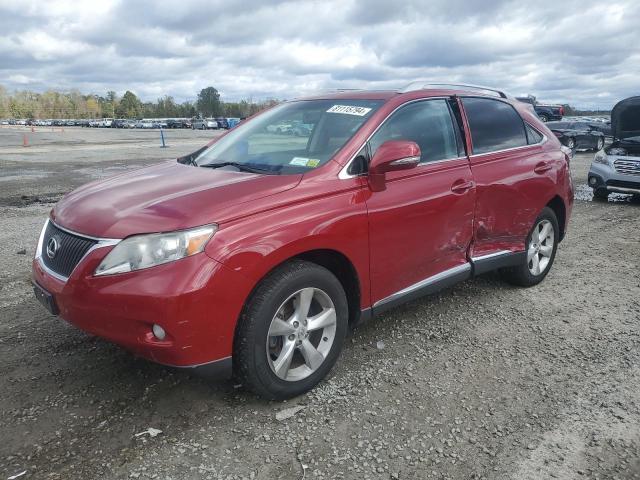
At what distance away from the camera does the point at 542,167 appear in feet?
15.4

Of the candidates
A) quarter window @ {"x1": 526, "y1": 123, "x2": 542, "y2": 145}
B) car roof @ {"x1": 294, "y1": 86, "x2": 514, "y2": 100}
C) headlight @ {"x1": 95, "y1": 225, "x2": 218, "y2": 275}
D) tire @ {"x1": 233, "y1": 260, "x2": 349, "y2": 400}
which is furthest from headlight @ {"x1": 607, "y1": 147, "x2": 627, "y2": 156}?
headlight @ {"x1": 95, "y1": 225, "x2": 218, "y2": 275}

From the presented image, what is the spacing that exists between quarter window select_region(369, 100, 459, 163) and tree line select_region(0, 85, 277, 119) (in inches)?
4586

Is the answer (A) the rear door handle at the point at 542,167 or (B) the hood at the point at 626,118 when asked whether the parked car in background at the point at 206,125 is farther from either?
(A) the rear door handle at the point at 542,167

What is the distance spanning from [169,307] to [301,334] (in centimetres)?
84

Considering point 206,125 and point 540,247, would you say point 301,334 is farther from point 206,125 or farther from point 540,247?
point 206,125

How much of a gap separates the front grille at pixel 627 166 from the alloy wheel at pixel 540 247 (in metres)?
6.31

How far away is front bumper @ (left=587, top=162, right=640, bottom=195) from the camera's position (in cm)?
996

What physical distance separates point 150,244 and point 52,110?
170806 mm

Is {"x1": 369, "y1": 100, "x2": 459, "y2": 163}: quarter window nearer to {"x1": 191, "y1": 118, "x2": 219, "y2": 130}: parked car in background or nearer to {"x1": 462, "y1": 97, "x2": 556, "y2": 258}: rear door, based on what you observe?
{"x1": 462, "y1": 97, "x2": 556, "y2": 258}: rear door

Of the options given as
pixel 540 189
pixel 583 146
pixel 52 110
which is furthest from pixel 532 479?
pixel 52 110

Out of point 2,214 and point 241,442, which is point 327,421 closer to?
point 241,442

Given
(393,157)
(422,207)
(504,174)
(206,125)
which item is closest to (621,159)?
(504,174)

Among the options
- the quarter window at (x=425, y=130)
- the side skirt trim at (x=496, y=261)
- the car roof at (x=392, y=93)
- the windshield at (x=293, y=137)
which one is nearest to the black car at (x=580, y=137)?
the side skirt trim at (x=496, y=261)

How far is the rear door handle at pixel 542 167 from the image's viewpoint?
4.64 m
